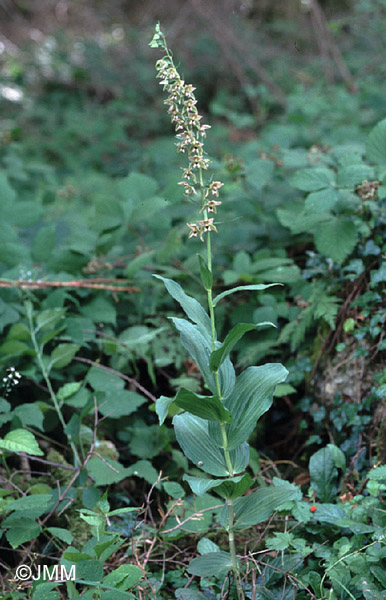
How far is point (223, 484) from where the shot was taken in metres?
1.63

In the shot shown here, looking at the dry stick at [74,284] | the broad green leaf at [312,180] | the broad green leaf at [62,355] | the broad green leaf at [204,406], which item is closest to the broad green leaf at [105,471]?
the broad green leaf at [62,355]

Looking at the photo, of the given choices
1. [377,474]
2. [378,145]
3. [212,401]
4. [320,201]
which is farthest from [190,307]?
[378,145]

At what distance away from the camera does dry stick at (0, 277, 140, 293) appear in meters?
2.75

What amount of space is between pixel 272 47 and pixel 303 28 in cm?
103

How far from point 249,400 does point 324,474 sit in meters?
0.65

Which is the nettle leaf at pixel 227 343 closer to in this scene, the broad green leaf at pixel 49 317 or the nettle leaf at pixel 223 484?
the nettle leaf at pixel 223 484

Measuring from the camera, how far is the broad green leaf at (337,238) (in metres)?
2.52

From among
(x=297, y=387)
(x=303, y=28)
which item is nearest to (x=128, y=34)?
(x=303, y=28)

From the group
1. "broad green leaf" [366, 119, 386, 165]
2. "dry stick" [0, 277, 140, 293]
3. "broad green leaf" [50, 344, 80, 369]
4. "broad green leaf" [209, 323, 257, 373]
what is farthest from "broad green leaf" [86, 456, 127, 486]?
"broad green leaf" [366, 119, 386, 165]

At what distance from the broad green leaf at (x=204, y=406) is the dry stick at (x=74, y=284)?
1.42 meters

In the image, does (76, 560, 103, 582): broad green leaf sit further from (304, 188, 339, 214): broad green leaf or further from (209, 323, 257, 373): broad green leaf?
(304, 188, 339, 214): broad green leaf

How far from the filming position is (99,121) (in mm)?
7402

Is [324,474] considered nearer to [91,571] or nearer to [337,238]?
[91,571]

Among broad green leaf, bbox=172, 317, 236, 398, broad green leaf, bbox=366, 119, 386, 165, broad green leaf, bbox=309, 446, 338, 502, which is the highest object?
broad green leaf, bbox=366, 119, 386, 165
